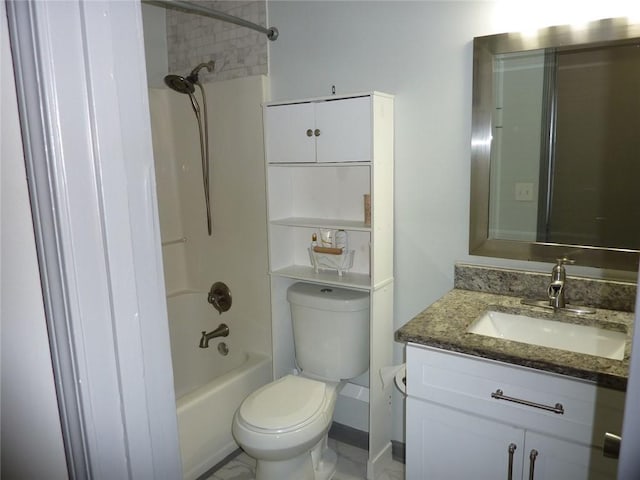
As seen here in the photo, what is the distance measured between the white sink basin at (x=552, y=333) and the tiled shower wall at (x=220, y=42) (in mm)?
1586

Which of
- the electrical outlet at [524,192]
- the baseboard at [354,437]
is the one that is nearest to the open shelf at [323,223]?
the electrical outlet at [524,192]

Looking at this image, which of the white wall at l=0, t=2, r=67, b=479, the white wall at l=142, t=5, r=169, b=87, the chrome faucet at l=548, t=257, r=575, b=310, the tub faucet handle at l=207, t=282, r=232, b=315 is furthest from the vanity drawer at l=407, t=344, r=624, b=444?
the white wall at l=142, t=5, r=169, b=87

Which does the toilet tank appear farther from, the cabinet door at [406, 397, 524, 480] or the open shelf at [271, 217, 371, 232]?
the cabinet door at [406, 397, 524, 480]

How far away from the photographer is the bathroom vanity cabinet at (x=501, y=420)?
130cm

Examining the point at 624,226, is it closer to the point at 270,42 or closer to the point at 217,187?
the point at 270,42

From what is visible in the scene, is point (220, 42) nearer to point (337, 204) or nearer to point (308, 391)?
point (337, 204)

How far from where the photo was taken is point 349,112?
1.95 m

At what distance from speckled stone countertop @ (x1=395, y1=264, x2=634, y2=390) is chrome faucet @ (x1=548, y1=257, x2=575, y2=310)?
0.04 m

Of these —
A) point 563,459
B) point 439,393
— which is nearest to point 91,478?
point 439,393

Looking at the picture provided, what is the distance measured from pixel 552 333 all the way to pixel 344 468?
48.3 inches

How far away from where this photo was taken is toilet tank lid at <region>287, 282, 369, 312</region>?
2119 millimetres

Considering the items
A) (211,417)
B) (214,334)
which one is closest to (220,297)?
(214,334)

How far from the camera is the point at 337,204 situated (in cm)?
230

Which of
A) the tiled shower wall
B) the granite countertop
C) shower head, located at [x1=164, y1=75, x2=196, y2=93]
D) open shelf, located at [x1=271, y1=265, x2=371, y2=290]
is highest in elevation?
the tiled shower wall
